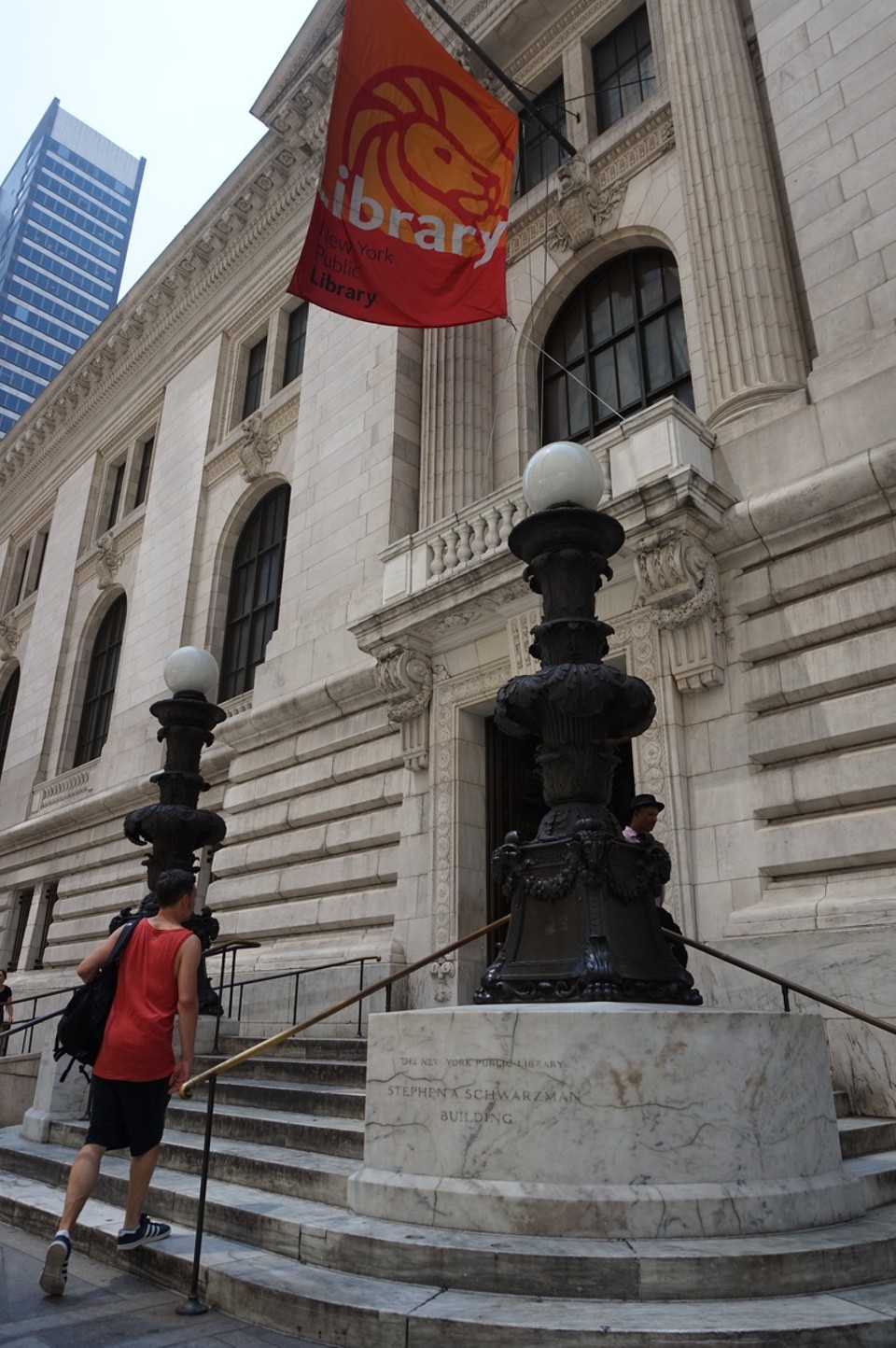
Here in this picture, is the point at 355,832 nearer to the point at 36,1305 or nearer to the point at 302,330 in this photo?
the point at 36,1305

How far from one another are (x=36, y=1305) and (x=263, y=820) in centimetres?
1040

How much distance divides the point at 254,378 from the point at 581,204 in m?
10.1

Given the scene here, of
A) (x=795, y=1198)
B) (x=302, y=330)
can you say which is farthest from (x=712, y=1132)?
(x=302, y=330)

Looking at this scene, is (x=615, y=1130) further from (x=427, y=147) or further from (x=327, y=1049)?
(x=427, y=147)

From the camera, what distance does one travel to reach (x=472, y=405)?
13953 mm

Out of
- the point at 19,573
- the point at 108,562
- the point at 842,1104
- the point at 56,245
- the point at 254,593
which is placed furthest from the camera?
the point at 56,245

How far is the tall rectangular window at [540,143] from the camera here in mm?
15289

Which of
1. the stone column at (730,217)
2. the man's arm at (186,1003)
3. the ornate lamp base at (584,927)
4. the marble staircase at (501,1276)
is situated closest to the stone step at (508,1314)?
the marble staircase at (501,1276)

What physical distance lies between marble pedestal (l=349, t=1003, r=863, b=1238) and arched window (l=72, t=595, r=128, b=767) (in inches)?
816

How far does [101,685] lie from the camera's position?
79.0ft

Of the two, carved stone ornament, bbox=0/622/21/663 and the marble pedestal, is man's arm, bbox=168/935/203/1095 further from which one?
carved stone ornament, bbox=0/622/21/663

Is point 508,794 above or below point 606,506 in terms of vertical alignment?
below

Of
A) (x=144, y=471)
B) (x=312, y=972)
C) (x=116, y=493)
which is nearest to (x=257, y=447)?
(x=144, y=471)

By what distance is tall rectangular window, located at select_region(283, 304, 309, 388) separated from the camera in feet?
65.2
